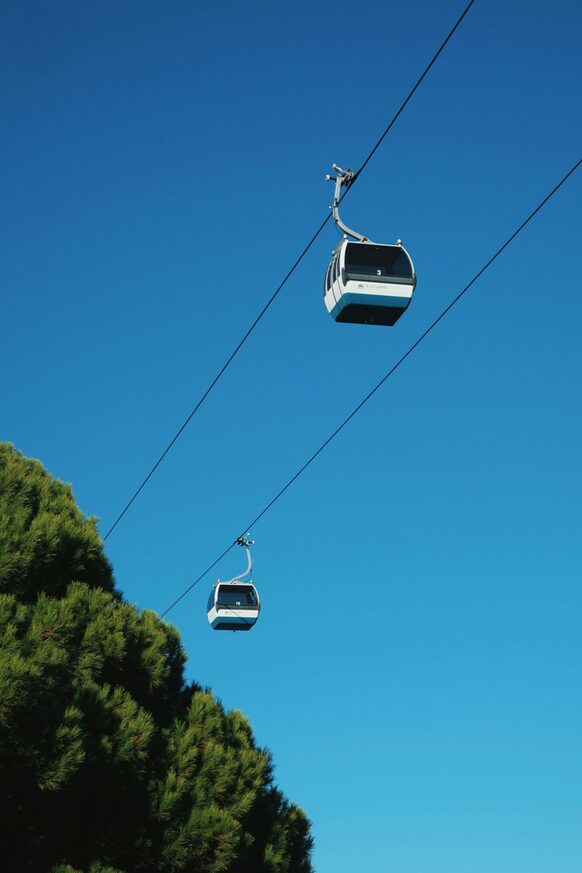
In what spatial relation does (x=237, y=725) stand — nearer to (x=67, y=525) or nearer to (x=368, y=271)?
(x=67, y=525)

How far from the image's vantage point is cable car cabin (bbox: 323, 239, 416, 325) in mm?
14945

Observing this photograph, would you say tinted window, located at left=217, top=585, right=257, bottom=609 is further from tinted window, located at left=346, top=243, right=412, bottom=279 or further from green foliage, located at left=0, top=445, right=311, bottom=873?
tinted window, located at left=346, top=243, right=412, bottom=279

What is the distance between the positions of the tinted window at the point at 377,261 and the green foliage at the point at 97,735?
18.1ft

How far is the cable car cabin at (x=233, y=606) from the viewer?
26.5 m

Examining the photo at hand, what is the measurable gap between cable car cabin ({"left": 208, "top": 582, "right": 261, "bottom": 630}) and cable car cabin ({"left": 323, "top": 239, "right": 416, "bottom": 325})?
1237cm

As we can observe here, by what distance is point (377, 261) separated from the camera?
1530cm

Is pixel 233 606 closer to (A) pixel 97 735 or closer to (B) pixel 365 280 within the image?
(A) pixel 97 735

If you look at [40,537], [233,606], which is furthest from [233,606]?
[40,537]

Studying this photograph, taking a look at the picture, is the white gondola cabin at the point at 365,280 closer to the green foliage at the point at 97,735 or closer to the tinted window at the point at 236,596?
the green foliage at the point at 97,735

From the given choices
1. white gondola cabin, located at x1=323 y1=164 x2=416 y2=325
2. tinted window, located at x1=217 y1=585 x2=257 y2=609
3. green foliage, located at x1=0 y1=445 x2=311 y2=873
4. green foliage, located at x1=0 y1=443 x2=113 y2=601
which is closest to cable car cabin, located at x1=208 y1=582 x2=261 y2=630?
tinted window, located at x1=217 y1=585 x2=257 y2=609

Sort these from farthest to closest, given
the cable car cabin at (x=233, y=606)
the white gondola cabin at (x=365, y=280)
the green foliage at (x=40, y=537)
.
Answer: the cable car cabin at (x=233, y=606) < the green foliage at (x=40, y=537) < the white gondola cabin at (x=365, y=280)

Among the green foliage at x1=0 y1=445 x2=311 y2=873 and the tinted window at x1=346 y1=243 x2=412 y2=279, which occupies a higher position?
the tinted window at x1=346 y1=243 x2=412 y2=279

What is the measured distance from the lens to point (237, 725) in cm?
1967

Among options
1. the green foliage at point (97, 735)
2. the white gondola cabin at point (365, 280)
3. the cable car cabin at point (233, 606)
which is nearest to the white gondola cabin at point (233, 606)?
the cable car cabin at point (233, 606)
